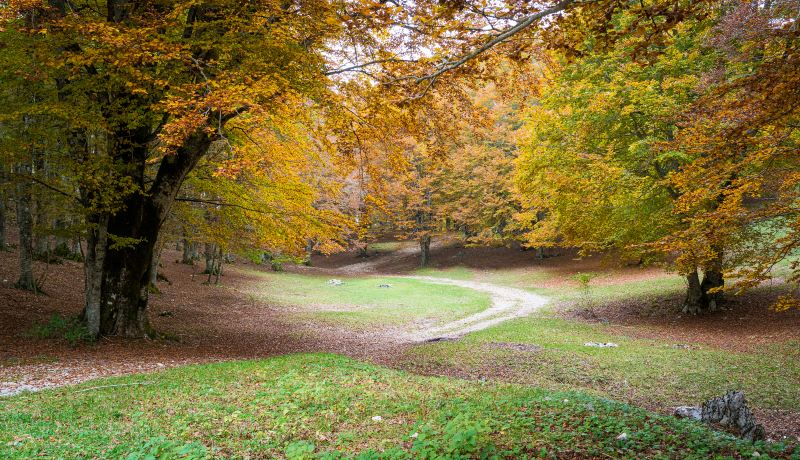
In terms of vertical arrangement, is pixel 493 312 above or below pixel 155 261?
below

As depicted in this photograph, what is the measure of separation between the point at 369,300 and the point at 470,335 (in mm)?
10761

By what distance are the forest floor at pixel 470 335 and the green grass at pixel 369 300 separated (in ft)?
0.35

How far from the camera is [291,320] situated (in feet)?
59.7

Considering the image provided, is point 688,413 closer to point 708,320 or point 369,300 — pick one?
point 708,320

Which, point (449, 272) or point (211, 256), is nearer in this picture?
point (211, 256)

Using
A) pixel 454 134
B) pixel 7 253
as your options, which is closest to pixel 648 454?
pixel 454 134

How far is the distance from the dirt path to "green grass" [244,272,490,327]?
768mm

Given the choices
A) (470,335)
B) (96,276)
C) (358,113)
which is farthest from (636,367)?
(96,276)

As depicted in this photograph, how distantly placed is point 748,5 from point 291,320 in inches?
659

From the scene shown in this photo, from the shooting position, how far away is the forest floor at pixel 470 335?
8.89 m

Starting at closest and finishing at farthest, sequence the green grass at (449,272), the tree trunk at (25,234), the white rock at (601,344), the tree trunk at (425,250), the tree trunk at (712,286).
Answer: the tree trunk at (25,234) < the white rock at (601,344) < the tree trunk at (712,286) < the green grass at (449,272) < the tree trunk at (425,250)

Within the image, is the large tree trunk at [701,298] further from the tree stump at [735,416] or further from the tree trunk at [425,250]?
the tree trunk at [425,250]

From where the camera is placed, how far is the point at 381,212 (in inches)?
508

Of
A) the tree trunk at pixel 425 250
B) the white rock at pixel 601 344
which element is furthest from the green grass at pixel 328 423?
the tree trunk at pixel 425 250
